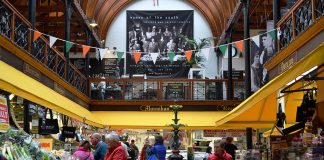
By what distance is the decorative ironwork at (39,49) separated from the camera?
1282cm

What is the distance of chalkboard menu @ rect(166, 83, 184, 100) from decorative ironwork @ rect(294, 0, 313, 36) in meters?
10.7

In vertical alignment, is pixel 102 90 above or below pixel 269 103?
above

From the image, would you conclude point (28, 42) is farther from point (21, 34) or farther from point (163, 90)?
point (163, 90)

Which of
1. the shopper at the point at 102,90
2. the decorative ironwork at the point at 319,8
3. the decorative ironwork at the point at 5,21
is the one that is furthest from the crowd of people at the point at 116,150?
the shopper at the point at 102,90

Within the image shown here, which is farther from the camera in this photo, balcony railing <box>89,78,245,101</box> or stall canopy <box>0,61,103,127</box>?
balcony railing <box>89,78,245,101</box>

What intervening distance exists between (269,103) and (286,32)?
2.41m

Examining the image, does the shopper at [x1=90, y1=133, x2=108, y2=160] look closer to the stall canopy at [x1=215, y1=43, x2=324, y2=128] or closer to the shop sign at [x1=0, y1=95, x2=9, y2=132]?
the stall canopy at [x1=215, y1=43, x2=324, y2=128]

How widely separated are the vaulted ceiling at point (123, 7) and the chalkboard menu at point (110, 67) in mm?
1754

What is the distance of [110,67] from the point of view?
2670 centimetres

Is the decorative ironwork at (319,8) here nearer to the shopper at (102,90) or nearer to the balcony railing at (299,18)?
the balcony railing at (299,18)

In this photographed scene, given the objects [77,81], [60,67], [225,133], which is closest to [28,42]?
[60,67]

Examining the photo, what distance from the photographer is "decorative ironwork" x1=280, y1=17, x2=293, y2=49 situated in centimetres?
1102

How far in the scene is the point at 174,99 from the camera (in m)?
20.7

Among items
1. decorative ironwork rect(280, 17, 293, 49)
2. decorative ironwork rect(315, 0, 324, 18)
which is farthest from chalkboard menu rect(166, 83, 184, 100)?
decorative ironwork rect(315, 0, 324, 18)
